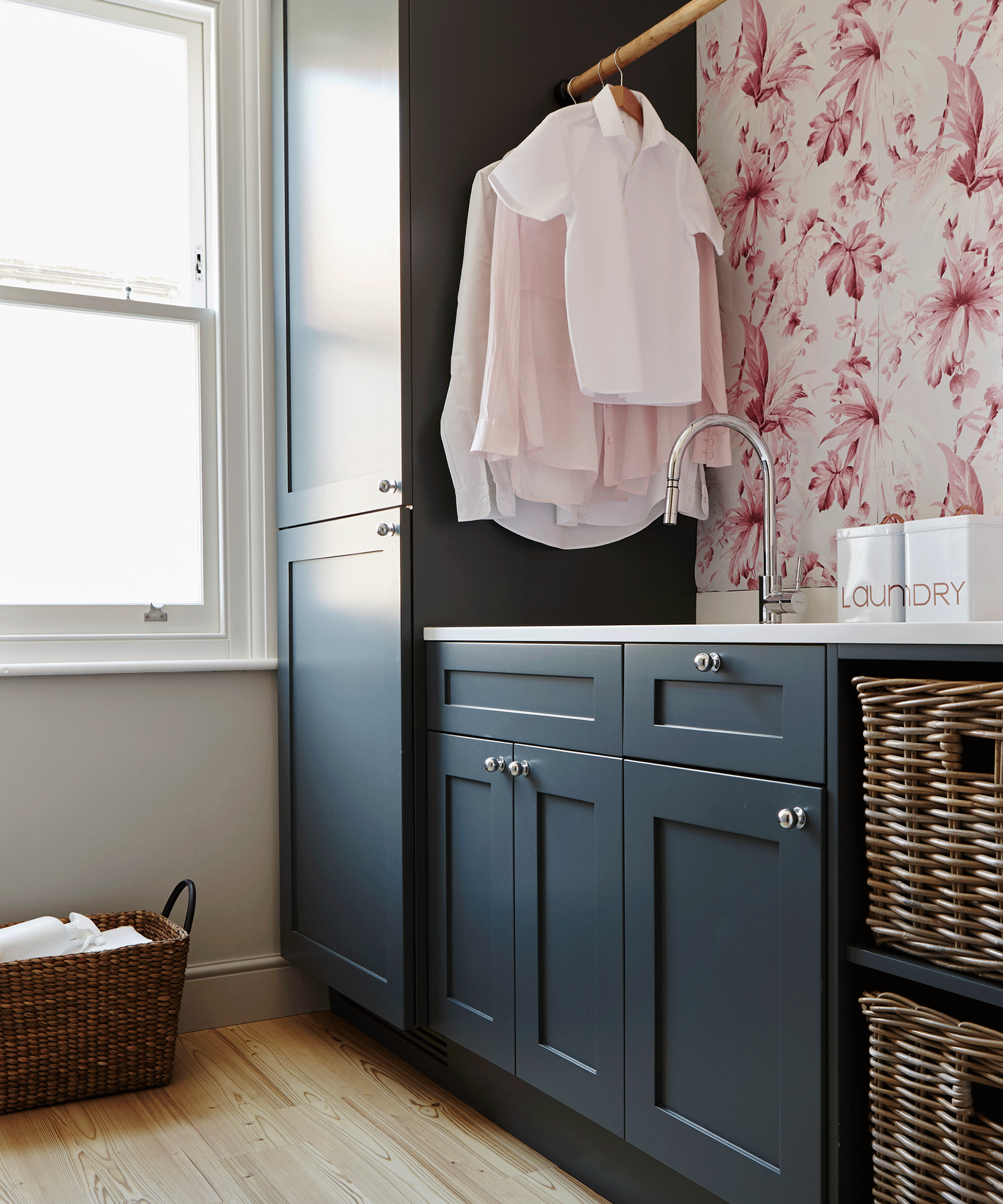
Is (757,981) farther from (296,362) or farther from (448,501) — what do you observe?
(296,362)

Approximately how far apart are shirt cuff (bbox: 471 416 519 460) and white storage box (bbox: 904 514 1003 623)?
71 centimetres

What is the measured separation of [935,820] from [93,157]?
2249 millimetres

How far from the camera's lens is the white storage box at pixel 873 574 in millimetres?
1463

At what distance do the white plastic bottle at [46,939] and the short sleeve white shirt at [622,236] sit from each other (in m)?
1.40

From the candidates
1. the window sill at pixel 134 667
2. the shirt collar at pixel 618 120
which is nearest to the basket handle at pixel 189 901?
the window sill at pixel 134 667

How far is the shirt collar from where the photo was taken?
1.85 meters

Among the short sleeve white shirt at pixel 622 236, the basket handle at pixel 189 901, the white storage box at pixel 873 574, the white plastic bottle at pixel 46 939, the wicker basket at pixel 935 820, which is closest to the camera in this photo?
the wicker basket at pixel 935 820

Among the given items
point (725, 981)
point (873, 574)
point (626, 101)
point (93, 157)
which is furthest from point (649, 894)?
point (93, 157)

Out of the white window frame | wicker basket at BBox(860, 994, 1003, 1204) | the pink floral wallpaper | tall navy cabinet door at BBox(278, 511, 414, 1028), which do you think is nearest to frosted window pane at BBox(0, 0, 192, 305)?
the white window frame

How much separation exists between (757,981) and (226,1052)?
1380mm

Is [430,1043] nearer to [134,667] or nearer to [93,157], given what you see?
[134,667]

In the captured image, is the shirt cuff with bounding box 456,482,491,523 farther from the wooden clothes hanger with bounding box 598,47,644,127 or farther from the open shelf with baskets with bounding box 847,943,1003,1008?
the open shelf with baskets with bounding box 847,943,1003,1008

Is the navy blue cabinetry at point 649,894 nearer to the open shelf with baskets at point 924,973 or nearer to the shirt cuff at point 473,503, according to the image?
the open shelf with baskets at point 924,973

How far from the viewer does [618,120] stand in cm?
185
